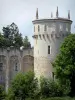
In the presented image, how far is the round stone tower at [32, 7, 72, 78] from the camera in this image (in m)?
54.5

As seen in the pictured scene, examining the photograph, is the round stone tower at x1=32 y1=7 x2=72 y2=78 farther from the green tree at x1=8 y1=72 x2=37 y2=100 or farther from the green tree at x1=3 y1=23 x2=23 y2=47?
the green tree at x1=3 y1=23 x2=23 y2=47

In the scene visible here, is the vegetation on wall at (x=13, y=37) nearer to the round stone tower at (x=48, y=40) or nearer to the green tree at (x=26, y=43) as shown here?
the green tree at (x=26, y=43)

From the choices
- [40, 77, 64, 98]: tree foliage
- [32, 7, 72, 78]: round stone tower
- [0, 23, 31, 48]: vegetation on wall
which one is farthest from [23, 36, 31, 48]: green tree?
[40, 77, 64, 98]: tree foliage

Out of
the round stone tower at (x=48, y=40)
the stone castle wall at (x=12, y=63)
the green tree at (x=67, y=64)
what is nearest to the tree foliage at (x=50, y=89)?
the green tree at (x=67, y=64)

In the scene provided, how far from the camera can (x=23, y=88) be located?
51.5 metres

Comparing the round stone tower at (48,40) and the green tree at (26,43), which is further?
the green tree at (26,43)

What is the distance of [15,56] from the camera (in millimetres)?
60594

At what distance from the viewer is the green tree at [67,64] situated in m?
50.4

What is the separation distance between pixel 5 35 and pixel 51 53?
A: 2775 centimetres

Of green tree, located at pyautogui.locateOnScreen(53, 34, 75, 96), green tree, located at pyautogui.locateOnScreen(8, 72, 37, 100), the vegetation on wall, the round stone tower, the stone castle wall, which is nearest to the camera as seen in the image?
green tree, located at pyautogui.locateOnScreen(53, 34, 75, 96)

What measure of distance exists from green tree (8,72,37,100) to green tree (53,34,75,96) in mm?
2964

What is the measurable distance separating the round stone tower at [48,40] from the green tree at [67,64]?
3.01 meters

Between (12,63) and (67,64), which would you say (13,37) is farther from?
(67,64)

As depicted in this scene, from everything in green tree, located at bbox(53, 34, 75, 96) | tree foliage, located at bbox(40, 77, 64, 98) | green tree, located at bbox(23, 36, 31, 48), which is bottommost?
tree foliage, located at bbox(40, 77, 64, 98)
